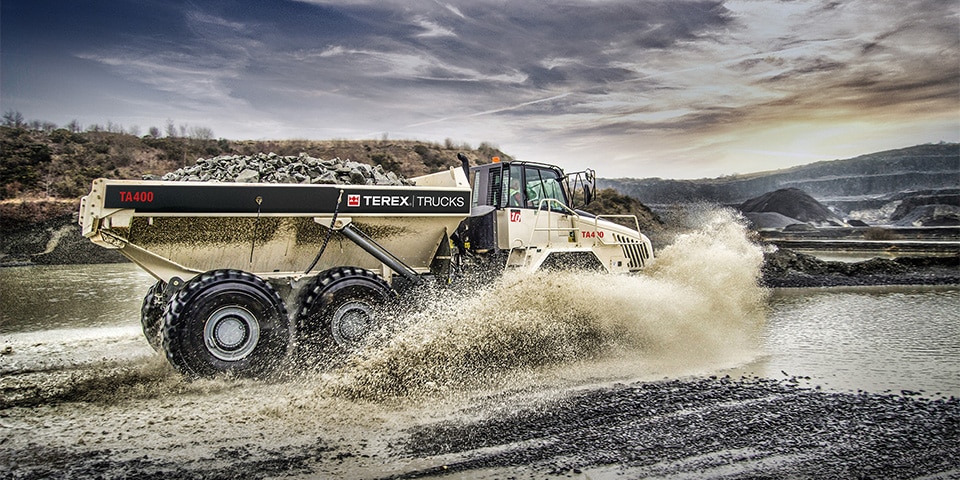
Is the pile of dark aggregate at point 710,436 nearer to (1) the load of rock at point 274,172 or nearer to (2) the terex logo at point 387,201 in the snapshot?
(2) the terex logo at point 387,201

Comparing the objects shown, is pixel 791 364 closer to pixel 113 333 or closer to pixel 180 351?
pixel 180 351

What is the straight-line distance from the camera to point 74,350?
32.4 feet

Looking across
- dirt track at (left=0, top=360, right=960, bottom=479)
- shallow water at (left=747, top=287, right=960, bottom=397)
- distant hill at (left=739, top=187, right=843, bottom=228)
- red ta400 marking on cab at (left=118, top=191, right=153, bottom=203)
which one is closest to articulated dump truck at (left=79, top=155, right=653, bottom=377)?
red ta400 marking on cab at (left=118, top=191, right=153, bottom=203)

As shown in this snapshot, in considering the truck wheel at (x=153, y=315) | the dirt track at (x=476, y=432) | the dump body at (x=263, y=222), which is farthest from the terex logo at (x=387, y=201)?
the truck wheel at (x=153, y=315)

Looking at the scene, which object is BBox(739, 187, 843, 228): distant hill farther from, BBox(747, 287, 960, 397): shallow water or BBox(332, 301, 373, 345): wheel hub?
BBox(332, 301, 373, 345): wheel hub

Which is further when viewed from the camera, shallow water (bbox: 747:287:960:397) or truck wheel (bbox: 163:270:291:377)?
shallow water (bbox: 747:287:960:397)

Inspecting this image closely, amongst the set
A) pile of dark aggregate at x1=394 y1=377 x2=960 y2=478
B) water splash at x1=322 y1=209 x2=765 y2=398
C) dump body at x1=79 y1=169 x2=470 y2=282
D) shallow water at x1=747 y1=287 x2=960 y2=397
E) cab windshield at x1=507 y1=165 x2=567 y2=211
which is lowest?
shallow water at x1=747 y1=287 x2=960 y2=397

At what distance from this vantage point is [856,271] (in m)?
22.0

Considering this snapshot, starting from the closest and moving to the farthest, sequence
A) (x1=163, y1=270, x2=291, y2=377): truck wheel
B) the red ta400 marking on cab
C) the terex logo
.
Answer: (x1=163, y1=270, x2=291, y2=377): truck wheel → the red ta400 marking on cab → the terex logo

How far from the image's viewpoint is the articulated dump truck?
762cm

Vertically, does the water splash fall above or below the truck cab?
below

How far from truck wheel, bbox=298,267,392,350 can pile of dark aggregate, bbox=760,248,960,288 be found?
14.5m


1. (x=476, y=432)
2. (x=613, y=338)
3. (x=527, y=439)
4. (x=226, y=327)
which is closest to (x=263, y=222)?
(x=226, y=327)

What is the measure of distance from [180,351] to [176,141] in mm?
37936
